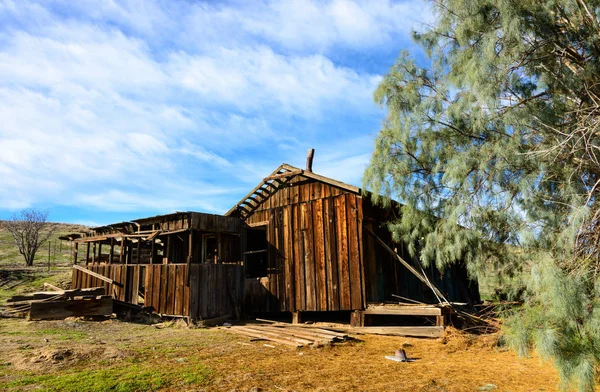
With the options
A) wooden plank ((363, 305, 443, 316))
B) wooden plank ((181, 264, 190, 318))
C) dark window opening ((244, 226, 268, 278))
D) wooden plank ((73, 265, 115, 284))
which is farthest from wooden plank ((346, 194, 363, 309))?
wooden plank ((73, 265, 115, 284))

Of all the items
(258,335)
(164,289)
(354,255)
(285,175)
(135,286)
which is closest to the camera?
(258,335)

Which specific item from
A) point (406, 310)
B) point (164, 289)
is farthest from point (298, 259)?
point (164, 289)

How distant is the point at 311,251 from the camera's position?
43.8ft

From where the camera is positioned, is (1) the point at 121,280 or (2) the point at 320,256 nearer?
(2) the point at 320,256

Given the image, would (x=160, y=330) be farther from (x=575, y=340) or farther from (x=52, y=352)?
(x=575, y=340)

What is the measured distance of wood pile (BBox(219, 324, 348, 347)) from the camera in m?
9.59

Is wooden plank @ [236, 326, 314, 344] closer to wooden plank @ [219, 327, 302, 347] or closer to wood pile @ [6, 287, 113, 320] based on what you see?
wooden plank @ [219, 327, 302, 347]

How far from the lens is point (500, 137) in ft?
26.9

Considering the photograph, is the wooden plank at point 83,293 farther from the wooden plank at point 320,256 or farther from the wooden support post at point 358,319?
the wooden support post at point 358,319

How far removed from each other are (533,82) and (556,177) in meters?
1.82

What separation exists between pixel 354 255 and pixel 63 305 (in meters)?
9.36

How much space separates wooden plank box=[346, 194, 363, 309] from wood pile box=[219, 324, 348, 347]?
1.43 m

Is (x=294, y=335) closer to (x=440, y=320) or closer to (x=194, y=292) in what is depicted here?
(x=440, y=320)

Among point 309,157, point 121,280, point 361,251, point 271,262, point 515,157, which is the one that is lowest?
point 121,280
